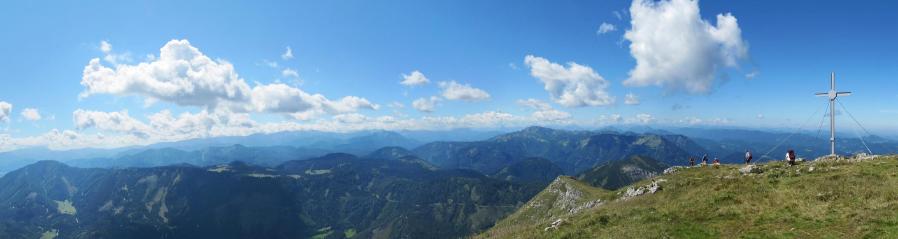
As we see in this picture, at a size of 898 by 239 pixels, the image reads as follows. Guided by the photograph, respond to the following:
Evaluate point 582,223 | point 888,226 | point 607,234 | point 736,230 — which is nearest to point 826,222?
point 888,226

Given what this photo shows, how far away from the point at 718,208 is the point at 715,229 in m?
6.39

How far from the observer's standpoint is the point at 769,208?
119 ft

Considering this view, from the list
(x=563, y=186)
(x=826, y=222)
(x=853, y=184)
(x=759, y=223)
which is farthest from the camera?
(x=563, y=186)

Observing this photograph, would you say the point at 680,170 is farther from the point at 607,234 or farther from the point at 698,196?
the point at 607,234

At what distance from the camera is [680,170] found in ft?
231

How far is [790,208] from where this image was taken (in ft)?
115

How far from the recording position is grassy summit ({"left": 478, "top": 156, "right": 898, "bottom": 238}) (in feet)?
99.9

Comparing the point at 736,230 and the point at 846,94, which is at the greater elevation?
the point at 846,94

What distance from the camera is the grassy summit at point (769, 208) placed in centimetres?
3044

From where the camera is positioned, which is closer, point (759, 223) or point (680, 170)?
point (759, 223)

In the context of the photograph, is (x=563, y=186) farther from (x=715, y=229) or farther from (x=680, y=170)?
(x=715, y=229)

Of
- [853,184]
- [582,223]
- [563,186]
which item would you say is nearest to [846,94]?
[853,184]

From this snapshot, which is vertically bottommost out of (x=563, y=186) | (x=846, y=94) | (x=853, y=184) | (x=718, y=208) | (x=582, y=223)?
(x=563, y=186)

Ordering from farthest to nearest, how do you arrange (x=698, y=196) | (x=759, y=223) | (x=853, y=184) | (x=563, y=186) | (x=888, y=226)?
1. (x=563, y=186)
2. (x=698, y=196)
3. (x=853, y=184)
4. (x=759, y=223)
5. (x=888, y=226)
